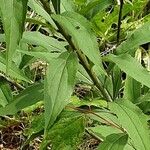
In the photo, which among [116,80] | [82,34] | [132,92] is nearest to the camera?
[82,34]

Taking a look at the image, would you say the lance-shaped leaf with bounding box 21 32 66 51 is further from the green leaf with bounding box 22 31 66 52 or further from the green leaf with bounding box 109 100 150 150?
the green leaf with bounding box 109 100 150 150

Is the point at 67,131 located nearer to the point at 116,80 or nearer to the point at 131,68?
the point at 131,68

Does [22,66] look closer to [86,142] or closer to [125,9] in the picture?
[125,9]

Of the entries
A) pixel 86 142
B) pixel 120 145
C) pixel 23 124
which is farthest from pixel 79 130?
pixel 23 124

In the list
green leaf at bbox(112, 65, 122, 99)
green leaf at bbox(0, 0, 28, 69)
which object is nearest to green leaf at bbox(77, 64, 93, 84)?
green leaf at bbox(112, 65, 122, 99)

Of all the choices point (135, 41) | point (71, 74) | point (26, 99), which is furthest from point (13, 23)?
point (135, 41)

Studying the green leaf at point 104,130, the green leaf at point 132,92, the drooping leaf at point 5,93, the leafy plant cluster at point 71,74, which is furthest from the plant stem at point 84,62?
the drooping leaf at point 5,93

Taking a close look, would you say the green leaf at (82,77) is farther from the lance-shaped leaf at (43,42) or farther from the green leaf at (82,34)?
the green leaf at (82,34)
